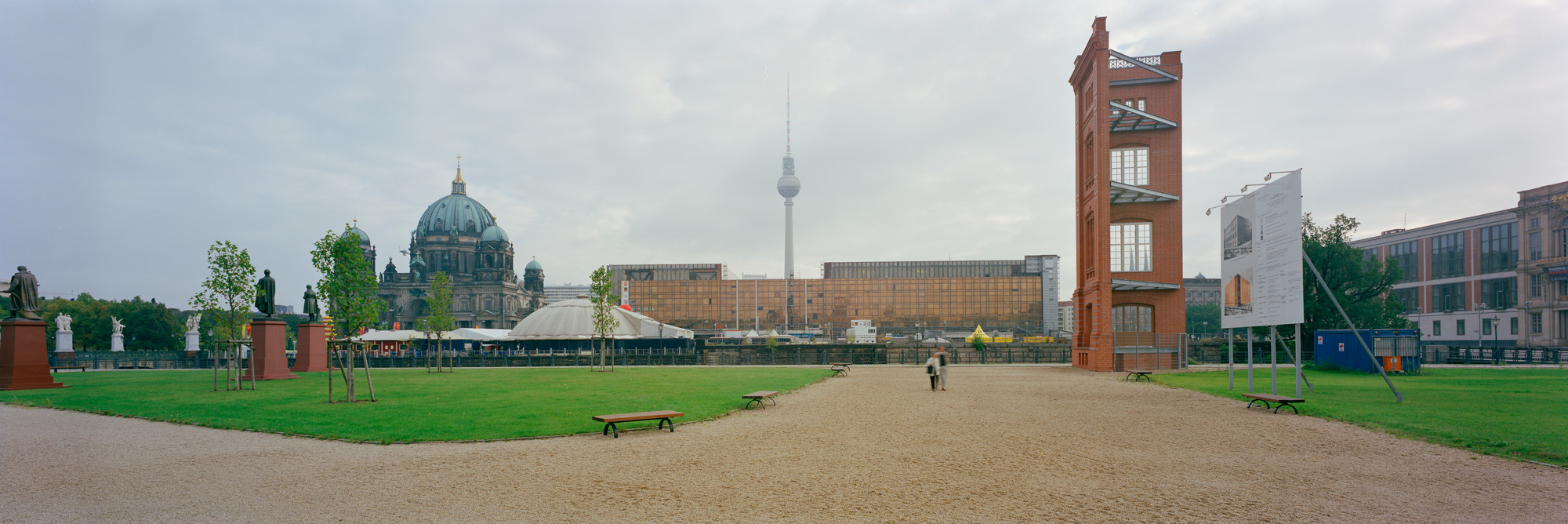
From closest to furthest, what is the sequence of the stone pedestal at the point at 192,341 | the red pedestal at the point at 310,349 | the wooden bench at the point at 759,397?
the wooden bench at the point at 759,397, the red pedestal at the point at 310,349, the stone pedestal at the point at 192,341

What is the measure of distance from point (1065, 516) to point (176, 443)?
12.2m

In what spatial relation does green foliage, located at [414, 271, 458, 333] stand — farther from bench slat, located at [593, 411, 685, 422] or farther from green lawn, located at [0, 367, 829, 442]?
bench slat, located at [593, 411, 685, 422]

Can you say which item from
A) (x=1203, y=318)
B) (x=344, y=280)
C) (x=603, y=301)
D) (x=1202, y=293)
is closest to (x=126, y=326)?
(x=603, y=301)

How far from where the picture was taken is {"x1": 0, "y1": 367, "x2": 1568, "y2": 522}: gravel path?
23.2ft

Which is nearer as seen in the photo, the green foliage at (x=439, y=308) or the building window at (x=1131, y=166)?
the building window at (x=1131, y=166)

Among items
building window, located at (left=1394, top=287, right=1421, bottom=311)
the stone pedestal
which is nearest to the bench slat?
the stone pedestal

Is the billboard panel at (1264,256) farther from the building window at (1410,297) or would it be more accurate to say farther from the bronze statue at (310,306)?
the building window at (1410,297)

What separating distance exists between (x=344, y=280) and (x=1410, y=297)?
310 feet

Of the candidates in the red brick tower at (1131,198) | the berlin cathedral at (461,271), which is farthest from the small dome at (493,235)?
the red brick tower at (1131,198)

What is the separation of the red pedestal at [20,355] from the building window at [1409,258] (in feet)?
323

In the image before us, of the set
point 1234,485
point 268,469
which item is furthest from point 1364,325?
point 268,469

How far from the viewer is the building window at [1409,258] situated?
77.7m

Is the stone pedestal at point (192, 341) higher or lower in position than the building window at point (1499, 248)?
lower

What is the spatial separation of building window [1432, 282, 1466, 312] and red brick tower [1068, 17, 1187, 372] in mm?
55468
